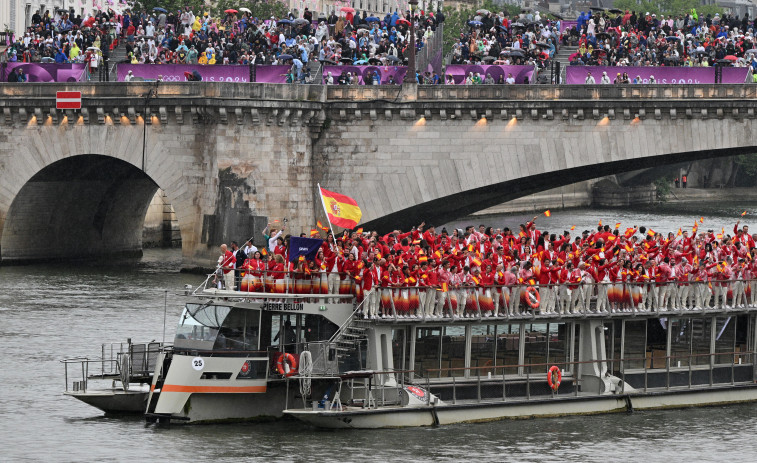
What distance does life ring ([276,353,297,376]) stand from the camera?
38125 mm

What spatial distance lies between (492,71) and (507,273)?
84.0 ft

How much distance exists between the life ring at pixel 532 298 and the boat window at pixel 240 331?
6.10m

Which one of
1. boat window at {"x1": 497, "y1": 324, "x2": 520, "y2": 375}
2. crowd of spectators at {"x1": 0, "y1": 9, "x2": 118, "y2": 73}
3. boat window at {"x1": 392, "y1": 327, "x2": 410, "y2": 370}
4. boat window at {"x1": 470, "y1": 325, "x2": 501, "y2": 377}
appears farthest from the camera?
crowd of spectators at {"x1": 0, "y1": 9, "x2": 118, "y2": 73}

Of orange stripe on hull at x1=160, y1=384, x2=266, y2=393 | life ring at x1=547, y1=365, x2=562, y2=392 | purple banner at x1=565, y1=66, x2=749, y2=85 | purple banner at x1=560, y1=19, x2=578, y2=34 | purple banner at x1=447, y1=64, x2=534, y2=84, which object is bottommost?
orange stripe on hull at x1=160, y1=384, x2=266, y2=393

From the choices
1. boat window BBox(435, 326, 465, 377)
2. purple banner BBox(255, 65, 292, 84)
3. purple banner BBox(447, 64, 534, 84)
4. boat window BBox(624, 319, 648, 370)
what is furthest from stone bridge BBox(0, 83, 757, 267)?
boat window BBox(435, 326, 465, 377)

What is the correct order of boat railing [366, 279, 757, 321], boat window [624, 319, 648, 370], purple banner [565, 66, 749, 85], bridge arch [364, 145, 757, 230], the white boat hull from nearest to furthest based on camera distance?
the white boat hull, boat railing [366, 279, 757, 321], boat window [624, 319, 648, 370], purple banner [565, 66, 749, 85], bridge arch [364, 145, 757, 230]

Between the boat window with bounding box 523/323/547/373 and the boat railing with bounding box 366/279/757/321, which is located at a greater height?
the boat railing with bounding box 366/279/757/321

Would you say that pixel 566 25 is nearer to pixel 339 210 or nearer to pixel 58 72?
pixel 58 72

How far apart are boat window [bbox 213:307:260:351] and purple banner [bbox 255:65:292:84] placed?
A: 27704 millimetres

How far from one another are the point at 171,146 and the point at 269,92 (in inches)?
181

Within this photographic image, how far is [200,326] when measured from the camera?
1508 inches

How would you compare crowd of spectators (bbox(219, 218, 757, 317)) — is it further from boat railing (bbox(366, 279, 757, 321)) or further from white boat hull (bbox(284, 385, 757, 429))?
white boat hull (bbox(284, 385, 757, 429))

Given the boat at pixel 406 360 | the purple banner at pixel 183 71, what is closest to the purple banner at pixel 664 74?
the purple banner at pixel 183 71

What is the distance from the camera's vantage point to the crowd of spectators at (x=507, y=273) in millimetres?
A: 39250
